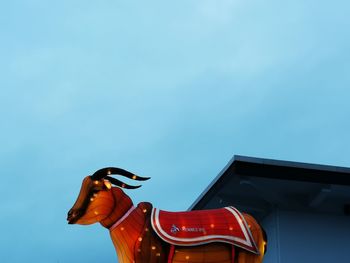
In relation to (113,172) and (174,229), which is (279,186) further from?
(113,172)

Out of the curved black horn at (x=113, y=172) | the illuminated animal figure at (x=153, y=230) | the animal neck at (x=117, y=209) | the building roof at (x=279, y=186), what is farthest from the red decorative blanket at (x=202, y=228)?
the building roof at (x=279, y=186)

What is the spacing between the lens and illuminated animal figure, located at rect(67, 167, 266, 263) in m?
8.49

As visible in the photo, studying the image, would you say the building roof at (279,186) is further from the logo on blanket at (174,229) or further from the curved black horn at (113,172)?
the curved black horn at (113,172)

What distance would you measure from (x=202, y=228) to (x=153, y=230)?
725mm

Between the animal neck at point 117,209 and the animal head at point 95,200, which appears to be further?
the animal neck at point 117,209

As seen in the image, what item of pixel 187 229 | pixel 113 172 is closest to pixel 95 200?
pixel 113 172

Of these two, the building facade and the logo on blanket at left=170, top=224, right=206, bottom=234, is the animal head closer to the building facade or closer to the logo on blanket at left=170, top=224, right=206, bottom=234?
the logo on blanket at left=170, top=224, right=206, bottom=234

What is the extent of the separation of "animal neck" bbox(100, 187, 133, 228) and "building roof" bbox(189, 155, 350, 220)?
160 inches

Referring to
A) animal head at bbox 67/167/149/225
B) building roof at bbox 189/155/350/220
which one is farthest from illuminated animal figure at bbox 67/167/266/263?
building roof at bbox 189/155/350/220

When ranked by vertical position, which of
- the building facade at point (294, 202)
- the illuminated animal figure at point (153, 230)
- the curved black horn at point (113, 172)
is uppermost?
the building facade at point (294, 202)

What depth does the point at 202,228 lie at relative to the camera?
8719mm

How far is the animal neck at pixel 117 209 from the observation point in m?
8.74

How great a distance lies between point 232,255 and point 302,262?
4.87 meters

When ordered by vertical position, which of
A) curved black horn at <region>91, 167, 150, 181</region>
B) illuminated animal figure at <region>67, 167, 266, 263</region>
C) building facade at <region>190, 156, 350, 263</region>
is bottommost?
illuminated animal figure at <region>67, 167, 266, 263</region>
